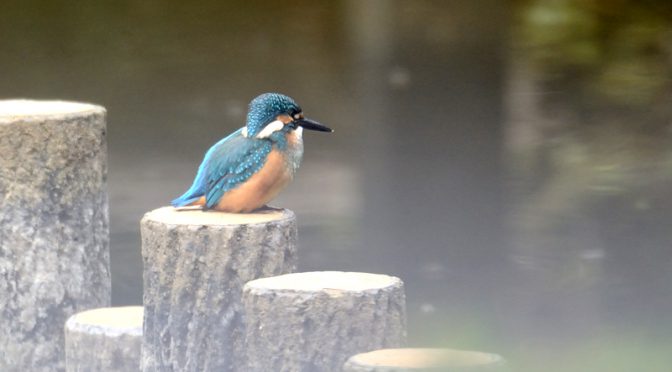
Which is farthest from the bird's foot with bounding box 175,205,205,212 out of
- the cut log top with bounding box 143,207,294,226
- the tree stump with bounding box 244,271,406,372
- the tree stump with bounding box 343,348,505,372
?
the tree stump with bounding box 343,348,505,372

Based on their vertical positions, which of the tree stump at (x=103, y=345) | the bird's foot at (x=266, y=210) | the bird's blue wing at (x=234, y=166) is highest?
the bird's blue wing at (x=234, y=166)

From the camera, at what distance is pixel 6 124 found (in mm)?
4766

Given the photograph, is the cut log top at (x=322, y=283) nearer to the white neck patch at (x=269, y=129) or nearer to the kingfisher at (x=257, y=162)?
the kingfisher at (x=257, y=162)

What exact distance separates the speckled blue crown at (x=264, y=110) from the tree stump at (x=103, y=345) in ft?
2.20

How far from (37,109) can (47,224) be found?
1.18ft

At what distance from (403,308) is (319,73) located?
2.22m

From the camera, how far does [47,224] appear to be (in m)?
4.81

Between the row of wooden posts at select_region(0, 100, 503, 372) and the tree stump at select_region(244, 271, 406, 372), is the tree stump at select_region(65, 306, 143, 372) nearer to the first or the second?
the row of wooden posts at select_region(0, 100, 503, 372)

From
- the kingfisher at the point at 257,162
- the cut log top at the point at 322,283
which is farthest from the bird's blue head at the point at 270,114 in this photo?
the cut log top at the point at 322,283

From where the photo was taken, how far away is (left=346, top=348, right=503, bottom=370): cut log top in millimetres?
3698

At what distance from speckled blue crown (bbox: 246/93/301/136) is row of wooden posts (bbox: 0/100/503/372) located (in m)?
0.24

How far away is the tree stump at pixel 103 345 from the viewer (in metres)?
4.65

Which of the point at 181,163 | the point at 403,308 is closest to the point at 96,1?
the point at 181,163

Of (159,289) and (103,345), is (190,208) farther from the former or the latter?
(103,345)
